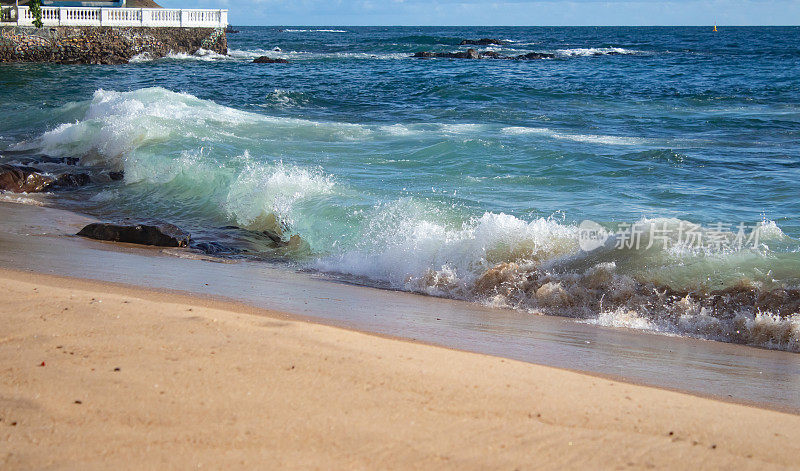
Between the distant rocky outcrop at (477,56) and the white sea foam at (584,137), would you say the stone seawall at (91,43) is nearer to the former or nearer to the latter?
the distant rocky outcrop at (477,56)

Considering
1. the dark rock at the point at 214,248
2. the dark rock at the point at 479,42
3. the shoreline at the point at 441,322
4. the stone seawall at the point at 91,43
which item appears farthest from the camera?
Result: the dark rock at the point at 479,42

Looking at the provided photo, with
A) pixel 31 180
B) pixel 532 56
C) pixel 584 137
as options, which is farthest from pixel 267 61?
pixel 31 180

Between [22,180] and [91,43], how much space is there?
1141 inches

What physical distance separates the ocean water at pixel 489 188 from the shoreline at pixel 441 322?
426 mm

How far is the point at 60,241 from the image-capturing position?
7.62 m

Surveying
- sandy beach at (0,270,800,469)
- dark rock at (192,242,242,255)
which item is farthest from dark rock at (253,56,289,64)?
sandy beach at (0,270,800,469)

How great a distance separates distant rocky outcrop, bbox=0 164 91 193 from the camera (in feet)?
34.8

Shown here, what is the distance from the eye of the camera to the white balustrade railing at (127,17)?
3522 centimetres

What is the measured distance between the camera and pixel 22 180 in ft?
35.3

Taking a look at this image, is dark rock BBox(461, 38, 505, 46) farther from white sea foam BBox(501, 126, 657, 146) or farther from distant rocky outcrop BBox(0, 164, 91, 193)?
distant rocky outcrop BBox(0, 164, 91, 193)

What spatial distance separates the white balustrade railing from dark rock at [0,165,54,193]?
2803 cm

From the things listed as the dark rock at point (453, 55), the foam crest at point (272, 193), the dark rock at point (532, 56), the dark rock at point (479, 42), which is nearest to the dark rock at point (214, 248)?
the foam crest at point (272, 193)

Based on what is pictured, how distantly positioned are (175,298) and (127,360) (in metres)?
1.85

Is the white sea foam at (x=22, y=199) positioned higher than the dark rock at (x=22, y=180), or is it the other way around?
the dark rock at (x=22, y=180)
